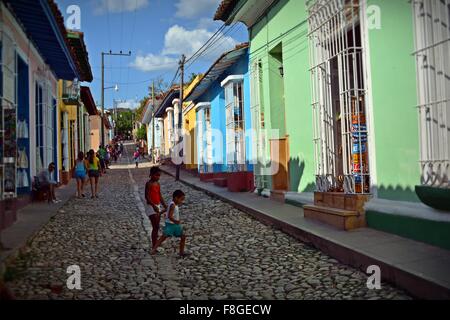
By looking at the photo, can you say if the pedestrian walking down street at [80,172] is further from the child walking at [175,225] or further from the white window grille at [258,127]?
the child walking at [175,225]

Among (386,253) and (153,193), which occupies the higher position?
(153,193)

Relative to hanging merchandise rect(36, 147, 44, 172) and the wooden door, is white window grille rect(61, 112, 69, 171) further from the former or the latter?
the wooden door

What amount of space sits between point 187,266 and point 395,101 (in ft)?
10.1

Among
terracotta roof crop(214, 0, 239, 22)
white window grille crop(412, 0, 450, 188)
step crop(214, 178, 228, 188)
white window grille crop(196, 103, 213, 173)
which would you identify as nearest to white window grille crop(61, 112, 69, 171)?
white window grille crop(196, 103, 213, 173)

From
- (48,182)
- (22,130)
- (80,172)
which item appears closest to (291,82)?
(22,130)

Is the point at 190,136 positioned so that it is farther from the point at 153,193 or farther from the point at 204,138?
the point at 153,193

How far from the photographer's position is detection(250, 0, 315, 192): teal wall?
8.55 metres

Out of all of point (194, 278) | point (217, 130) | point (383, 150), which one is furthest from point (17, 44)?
point (217, 130)

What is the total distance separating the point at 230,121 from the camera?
13836 millimetres

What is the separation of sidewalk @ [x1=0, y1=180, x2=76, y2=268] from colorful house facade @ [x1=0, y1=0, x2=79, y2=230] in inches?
6.7

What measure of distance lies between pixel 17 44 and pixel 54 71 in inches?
191

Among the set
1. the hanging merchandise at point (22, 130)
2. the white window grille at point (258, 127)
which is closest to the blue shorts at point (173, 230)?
the hanging merchandise at point (22, 130)

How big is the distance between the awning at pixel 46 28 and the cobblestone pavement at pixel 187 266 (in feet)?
11.4
